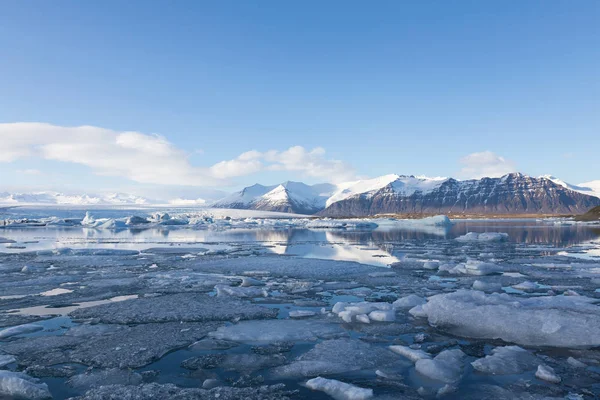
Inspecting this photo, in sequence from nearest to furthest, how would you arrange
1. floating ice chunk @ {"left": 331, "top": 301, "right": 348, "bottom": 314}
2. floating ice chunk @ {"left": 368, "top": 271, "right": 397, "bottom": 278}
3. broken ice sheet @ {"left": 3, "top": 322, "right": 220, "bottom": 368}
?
broken ice sheet @ {"left": 3, "top": 322, "right": 220, "bottom": 368} < floating ice chunk @ {"left": 331, "top": 301, "right": 348, "bottom": 314} < floating ice chunk @ {"left": 368, "top": 271, "right": 397, "bottom": 278}

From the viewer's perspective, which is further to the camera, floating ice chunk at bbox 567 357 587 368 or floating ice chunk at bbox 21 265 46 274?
floating ice chunk at bbox 21 265 46 274

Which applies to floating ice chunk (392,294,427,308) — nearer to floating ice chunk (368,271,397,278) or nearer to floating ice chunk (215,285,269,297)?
floating ice chunk (215,285,269,297)

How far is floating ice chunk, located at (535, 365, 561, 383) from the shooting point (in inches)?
150

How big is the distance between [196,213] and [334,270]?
74260 mm

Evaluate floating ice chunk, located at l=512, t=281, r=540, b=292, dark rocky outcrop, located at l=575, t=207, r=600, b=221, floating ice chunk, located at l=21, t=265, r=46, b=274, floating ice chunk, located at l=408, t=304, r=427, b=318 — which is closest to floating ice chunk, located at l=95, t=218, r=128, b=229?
floating ice chunk, located at l=21, t=265, r=46, b=274

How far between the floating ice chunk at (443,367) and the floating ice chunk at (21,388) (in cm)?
355

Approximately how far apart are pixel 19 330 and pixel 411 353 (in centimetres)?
516

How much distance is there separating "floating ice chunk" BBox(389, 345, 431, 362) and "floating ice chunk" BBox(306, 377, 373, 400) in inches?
42.5

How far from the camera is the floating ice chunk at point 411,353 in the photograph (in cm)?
445

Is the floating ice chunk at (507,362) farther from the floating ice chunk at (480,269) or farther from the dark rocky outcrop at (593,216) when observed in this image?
the dark rocky outcrop at (593,216)

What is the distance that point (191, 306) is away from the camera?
274 inches

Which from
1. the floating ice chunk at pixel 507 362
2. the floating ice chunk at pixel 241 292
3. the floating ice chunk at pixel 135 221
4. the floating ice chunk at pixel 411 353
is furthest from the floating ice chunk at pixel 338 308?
the floating ice chunk at pixel 135 221

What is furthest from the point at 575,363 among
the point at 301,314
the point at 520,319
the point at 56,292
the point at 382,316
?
the point at 56,292

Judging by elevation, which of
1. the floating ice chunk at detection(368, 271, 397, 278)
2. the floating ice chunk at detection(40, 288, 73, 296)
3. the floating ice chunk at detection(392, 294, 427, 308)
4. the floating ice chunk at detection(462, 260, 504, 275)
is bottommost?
the floating ice chunk at detection(40, 288, 73, 296)
